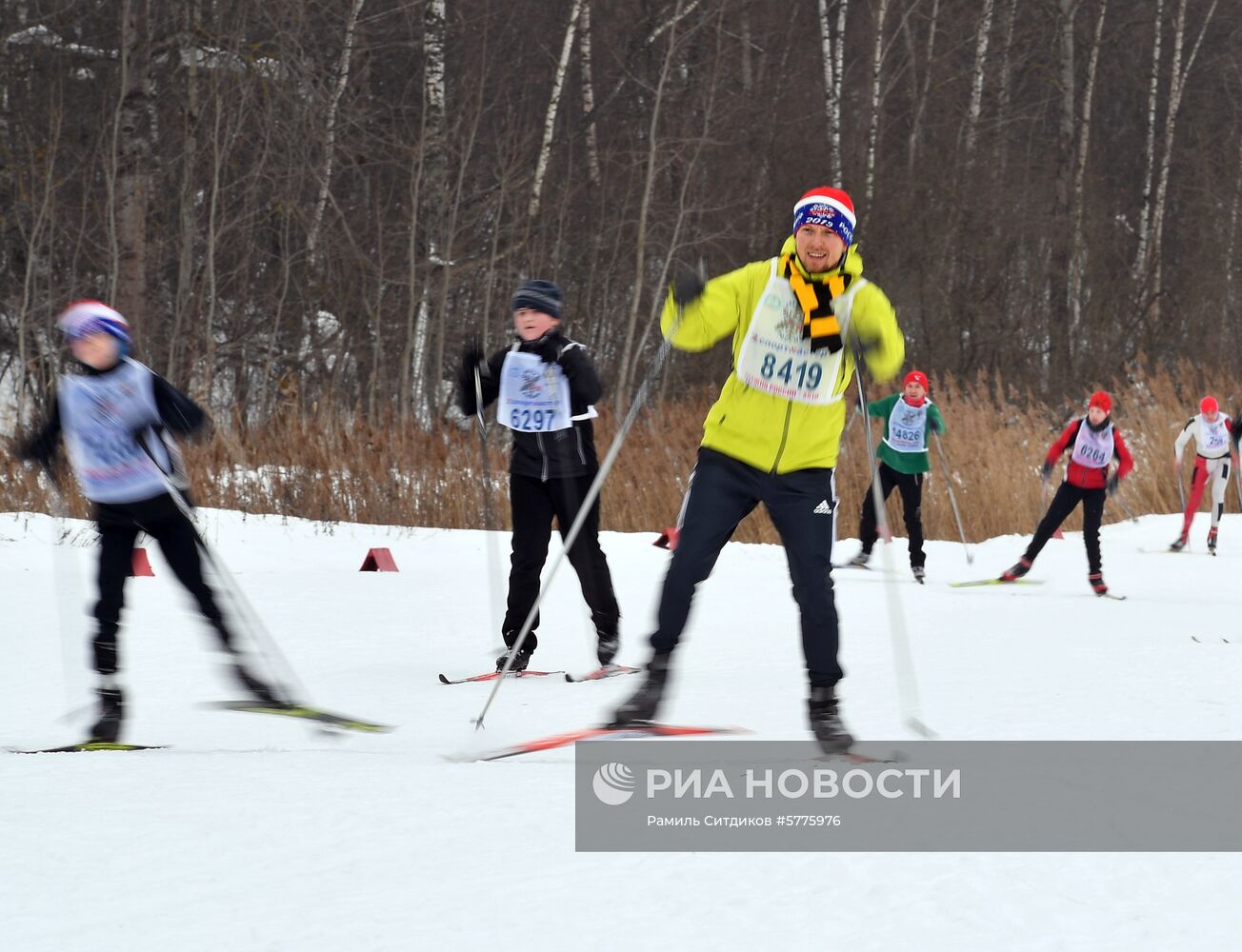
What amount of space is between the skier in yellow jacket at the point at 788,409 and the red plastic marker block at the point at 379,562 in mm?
6120

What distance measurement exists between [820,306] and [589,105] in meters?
19.9

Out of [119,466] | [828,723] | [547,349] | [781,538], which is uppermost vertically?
[547,349]

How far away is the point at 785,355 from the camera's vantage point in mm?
4215

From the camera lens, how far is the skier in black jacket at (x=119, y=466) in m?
4.93

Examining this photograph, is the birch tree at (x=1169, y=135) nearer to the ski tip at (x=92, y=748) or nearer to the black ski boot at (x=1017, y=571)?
the black ski boot at (x=1017, y=571)

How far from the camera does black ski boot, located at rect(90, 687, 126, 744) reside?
484cm

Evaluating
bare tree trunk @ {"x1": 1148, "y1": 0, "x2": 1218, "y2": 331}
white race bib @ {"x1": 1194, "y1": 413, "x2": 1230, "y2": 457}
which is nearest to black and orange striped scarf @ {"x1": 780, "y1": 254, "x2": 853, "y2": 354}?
white race bib @ {"x1": 1194, "y1": 413, "x2": 1230, "y2": 457}

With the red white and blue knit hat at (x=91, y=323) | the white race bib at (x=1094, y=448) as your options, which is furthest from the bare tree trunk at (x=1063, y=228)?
the red white and blue knit hat at (x=91, y=323)

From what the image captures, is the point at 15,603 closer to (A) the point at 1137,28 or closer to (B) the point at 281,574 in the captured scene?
(B) the point at 281,574

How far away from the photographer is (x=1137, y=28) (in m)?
32.1

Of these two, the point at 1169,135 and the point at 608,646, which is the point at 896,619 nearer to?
the point at 608,646

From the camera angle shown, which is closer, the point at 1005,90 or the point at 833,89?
the point at 833,89

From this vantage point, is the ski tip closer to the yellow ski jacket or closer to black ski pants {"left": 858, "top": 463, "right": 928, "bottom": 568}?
the yellow ski jacket

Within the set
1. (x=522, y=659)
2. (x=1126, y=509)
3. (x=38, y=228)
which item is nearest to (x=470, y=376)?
(x=522, y=659)
